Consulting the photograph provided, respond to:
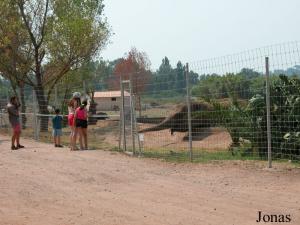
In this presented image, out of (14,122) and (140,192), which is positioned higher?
(14,122)

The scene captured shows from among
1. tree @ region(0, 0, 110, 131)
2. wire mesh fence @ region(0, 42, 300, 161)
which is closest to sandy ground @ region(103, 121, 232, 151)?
wire mesh fence @ region(0, 42, 300, 161)

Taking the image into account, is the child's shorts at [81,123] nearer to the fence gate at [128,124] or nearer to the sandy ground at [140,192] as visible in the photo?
the fence gate at [128,124]

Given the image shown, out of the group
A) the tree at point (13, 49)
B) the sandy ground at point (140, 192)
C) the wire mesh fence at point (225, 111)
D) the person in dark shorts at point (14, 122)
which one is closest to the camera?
the sandy ground at point (140, 192)

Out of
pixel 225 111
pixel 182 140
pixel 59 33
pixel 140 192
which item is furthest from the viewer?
pixel 59 33

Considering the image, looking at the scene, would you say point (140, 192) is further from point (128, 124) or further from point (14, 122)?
point (14, 122)

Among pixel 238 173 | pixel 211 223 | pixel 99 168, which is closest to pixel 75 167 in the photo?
pixel 99 168

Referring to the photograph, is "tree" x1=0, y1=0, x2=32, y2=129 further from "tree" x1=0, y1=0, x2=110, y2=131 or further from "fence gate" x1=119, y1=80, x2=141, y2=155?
"fence gate" x1=119, y1=80, x2=141, y2=155


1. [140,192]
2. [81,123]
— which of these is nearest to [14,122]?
[81,123]

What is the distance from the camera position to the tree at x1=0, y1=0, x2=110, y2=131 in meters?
25.0

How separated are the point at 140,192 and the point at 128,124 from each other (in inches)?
230

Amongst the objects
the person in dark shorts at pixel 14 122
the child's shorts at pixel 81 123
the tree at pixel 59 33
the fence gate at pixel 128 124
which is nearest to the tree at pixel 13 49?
the tree at pixel 59 33

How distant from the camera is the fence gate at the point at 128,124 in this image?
46.6 feet

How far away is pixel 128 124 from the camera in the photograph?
14.9 meters

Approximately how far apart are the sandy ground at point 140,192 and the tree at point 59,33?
39.1 ft
